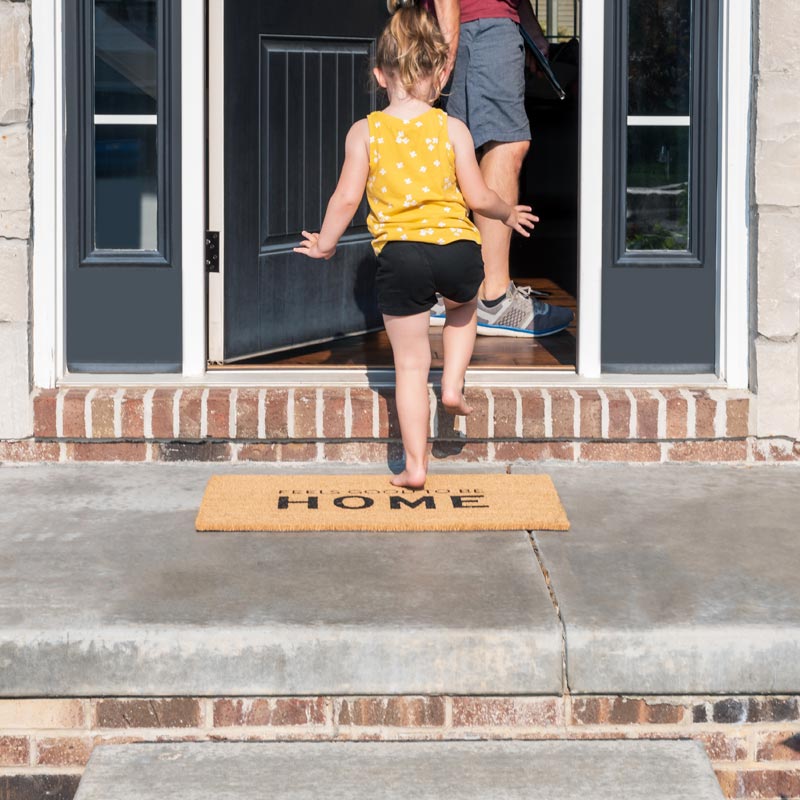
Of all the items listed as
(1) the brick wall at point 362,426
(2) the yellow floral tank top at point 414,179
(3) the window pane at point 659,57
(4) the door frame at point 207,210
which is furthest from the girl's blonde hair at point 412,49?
(1) the brick wall at point 362,426

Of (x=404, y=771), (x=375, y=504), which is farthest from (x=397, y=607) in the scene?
(x=375, y=504)

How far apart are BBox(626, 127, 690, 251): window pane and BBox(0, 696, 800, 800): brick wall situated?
78.2 inches

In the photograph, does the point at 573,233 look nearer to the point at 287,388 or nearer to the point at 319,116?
the point at 319,116

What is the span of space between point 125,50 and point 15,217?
0.64 metres

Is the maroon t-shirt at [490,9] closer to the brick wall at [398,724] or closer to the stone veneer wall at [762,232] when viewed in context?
the stone veneer wall at [762,232]

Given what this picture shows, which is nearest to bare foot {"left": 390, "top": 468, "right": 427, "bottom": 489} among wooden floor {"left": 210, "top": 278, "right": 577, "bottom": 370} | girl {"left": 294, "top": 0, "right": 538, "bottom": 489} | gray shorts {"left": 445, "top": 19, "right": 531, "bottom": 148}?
girl {"left": 294, "top": 0, "right": 538, "bottom": 489}

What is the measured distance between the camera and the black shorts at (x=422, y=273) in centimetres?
383

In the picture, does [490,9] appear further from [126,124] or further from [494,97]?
[126,124]

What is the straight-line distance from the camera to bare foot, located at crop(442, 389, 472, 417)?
13.1ft

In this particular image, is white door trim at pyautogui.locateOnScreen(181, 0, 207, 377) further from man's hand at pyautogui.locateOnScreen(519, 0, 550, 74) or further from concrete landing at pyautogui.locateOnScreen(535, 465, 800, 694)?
man's hand at pyautogui.locateOnScreen(519, 0, 550, 74)

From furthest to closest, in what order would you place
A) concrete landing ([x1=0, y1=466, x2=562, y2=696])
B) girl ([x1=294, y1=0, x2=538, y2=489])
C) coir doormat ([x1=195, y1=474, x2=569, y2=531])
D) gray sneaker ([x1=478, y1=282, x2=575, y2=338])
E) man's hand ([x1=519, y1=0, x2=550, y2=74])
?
1. gray sneaker ([x1=478, y1=282, x2=575, y2=338])
2. man's hand ([x1=519, y1=0, x2=550, y2=74])
3. girl ([x1=294, y1=0, x2=538, y2=489])
4. coir doormat ([x1=195, y1=474, x2=569, y2=531])
5. concrete landing ([x1=0, y1=466, x2=562, y2=696])

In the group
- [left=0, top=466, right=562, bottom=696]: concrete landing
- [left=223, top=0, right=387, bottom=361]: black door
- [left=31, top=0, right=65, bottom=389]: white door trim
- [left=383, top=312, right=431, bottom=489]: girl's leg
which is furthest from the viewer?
[left=223, top=0, right=387, bottom=361]: black door

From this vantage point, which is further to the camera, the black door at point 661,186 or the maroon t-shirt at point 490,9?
the maroon t-shirt at point 490,9

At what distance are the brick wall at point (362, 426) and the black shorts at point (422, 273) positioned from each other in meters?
0.49
